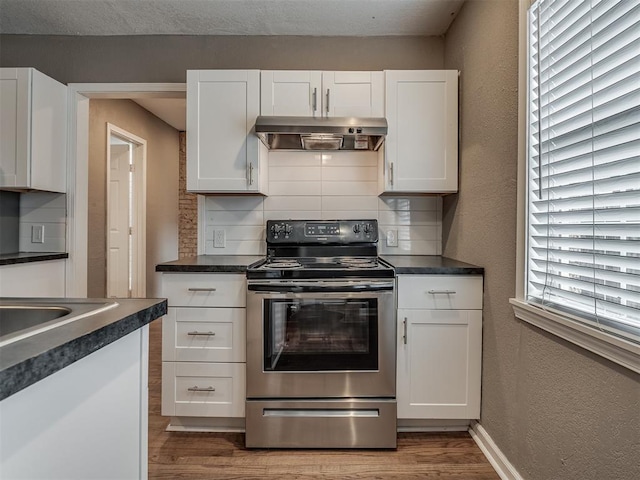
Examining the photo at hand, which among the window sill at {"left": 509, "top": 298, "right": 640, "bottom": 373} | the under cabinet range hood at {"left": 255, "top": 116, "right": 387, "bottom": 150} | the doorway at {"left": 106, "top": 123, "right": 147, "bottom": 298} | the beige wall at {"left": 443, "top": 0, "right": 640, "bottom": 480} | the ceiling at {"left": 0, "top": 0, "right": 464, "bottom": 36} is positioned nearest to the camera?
the window sill at {"left": 509, "top": 298, "right": 640, "bottom": 373}

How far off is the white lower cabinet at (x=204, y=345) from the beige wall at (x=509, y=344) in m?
→ 1.27

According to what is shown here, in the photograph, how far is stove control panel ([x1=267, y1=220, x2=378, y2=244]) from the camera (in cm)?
251

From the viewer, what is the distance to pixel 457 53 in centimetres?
234

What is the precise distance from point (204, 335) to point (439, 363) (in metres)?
1.25

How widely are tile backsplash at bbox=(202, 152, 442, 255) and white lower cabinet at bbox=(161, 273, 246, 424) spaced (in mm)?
659

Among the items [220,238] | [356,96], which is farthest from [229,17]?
[220,238]

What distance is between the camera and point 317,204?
2.63 metres

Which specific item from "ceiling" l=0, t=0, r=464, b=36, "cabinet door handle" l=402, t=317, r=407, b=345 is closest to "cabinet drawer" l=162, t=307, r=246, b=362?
"cabinet door handle" l=402, t=317, r=407, b=345

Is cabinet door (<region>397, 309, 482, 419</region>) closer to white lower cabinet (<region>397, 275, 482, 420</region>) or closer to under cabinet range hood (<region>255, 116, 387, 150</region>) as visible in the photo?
white lower cabinet (<region>397, 275, 482, 420</region>)

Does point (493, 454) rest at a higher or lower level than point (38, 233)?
→ lower

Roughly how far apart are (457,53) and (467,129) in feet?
1.77

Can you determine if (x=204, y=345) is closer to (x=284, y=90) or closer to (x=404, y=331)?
(x=404, y=331)

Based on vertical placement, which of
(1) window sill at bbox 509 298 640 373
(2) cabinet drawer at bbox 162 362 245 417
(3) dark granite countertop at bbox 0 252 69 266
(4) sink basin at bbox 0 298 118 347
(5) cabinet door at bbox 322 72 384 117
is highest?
(5) cabinet door at bbox 322 72 384 117

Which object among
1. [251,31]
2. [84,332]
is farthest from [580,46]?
[251,31]
